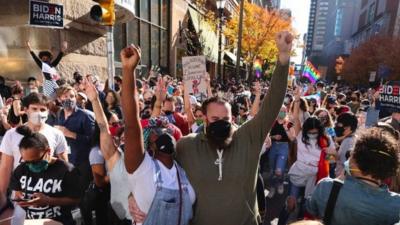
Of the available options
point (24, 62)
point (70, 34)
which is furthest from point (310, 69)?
point (24, 62)

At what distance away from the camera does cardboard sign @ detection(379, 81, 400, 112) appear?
245 inches

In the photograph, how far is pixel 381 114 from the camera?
6727 millimetres

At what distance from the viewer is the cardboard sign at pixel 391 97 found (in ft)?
20.4

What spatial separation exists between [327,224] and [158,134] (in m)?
1.12

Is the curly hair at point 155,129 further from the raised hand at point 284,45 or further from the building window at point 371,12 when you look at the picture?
the building window at point 371,12

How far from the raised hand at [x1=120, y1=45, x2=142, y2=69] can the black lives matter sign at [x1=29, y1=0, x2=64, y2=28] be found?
232 inches

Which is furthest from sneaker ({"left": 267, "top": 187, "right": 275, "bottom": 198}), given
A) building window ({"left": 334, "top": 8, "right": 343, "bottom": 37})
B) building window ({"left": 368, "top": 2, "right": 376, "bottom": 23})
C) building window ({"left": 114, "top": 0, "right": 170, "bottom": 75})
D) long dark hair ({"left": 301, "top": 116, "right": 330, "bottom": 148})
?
building window ({"left": 334, "top": 8, "right": 343, "bottom": 37})

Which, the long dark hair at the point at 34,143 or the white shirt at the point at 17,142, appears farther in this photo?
the white shirt at the point at 17,142

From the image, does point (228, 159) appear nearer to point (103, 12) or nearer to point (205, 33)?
point (103, 12)

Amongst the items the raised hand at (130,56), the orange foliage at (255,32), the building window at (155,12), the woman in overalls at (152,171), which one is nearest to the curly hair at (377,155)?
the woman in overalls at (152,171)

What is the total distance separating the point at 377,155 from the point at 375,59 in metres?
46.4

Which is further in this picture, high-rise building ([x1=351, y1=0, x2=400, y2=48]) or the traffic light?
high-rise building ([x1=351, y1=0, x2=400, y2=48])

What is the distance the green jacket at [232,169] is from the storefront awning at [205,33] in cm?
2064

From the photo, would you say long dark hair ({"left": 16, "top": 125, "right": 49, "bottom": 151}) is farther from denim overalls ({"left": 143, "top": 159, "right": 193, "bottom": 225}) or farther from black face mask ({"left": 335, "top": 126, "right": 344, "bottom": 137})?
black face mask ({"left": 335, "top": 126, "right": 344, "bottom": 137})
